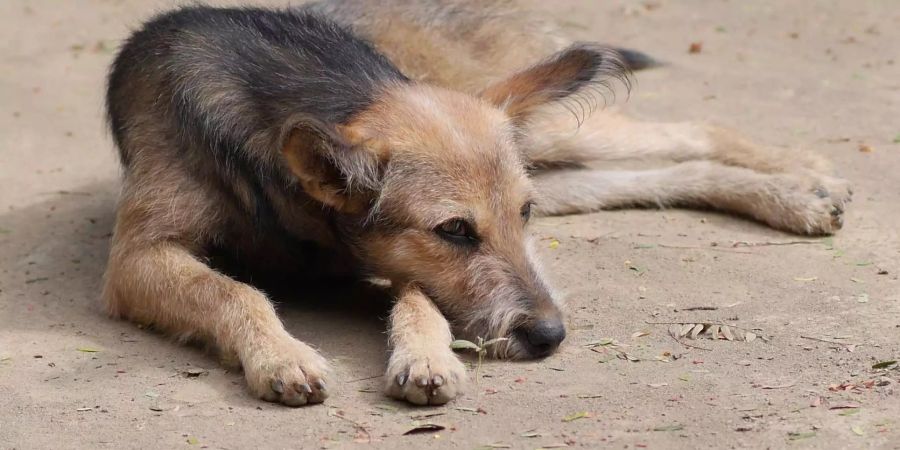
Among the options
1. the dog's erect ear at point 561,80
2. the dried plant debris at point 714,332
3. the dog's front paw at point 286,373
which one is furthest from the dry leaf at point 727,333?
the dog's front paw at point 286,373

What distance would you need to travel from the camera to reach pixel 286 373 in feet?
16.1

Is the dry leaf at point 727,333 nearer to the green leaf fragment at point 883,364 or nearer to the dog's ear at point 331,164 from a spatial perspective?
the green leaf fragment at point 883,364

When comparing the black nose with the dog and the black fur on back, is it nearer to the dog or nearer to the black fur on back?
the dog

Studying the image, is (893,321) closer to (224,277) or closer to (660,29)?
(224,277)

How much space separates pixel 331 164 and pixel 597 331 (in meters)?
1.43

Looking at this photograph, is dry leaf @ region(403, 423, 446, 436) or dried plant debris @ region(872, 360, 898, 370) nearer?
dry leaf @ region(403, 423, 446, 436)

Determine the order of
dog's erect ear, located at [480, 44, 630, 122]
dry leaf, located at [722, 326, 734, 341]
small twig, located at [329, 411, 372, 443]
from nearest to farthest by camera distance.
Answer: small twig, located at [329, 411, 372, 443]
dry leaf, located at [722, 326, 734, 341]
dog's erect ear, located at [480, 44, 630, 122]

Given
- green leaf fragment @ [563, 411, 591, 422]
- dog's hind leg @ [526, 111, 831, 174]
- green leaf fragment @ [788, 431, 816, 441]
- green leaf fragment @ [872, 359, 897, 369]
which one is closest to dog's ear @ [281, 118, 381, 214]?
green leaf fragment @ [563, 411, 591, 422]

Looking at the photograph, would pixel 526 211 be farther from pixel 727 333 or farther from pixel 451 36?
pixel 451 36

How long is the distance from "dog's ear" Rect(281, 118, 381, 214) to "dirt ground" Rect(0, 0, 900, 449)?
27.1 inches

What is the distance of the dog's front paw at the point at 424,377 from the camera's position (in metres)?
4.80

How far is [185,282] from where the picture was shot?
225 inches

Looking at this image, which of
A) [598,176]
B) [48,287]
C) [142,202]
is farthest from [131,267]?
[598,176]

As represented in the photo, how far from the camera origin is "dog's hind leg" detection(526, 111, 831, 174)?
7.97 m
